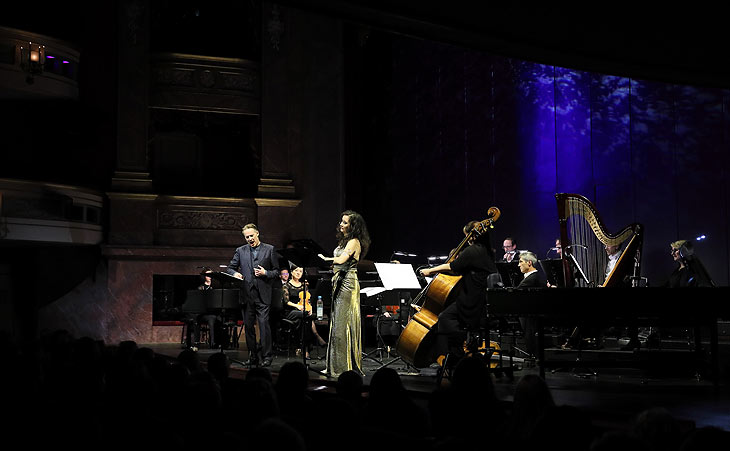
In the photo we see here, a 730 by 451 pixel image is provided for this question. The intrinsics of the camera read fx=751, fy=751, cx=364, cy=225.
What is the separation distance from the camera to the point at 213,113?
54.6 feet

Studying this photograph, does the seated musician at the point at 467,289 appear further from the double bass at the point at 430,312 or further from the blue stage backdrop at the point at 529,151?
the blue stage backdrop at the point at 529,151

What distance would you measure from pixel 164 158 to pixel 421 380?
1142 cm

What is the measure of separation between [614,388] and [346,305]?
2852 mm

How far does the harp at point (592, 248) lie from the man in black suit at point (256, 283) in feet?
12.1

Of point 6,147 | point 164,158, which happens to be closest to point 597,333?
point 164,158

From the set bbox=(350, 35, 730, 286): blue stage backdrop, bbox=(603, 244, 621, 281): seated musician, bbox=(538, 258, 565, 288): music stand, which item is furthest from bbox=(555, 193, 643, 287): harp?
bbox=(350, 35, 730, 286): blue stage backdrop

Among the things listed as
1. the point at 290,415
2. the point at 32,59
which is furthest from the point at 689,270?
the point at 32,59

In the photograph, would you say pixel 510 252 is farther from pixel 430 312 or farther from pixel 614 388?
pixel 614 388

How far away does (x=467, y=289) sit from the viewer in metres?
7.74

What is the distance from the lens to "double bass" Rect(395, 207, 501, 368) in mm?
7922

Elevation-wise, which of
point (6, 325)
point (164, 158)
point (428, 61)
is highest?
point (428, 61)

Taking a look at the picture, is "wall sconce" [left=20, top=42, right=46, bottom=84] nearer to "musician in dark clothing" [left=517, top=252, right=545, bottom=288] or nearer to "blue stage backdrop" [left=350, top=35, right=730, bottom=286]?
"blue stage backdrop" [left=350, top=35, right=730, bottom=286]

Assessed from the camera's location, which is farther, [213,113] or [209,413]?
[213,113]

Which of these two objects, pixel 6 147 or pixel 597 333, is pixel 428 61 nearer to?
pixel 597 333
